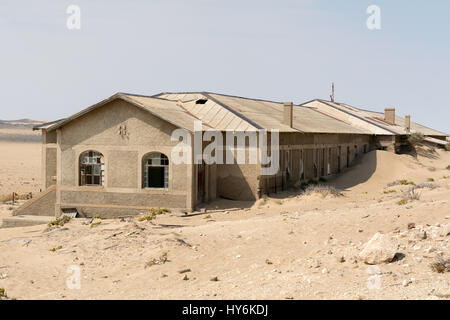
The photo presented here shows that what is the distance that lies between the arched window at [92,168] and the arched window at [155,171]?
2.17 meters

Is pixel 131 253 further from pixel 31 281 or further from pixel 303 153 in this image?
pixel 303 153

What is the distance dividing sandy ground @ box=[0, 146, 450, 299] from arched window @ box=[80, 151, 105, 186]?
3.84 metres

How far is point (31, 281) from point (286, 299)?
7289mm

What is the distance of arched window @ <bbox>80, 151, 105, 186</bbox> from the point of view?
2466 centimetres

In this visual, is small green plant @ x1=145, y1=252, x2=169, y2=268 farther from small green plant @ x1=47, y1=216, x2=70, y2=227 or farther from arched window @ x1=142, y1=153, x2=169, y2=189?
arched window @ x1=142, y1=153, x2=169, y2=189

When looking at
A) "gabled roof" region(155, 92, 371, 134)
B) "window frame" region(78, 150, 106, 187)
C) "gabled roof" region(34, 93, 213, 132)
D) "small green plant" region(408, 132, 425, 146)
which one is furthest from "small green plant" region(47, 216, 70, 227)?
"small green plant" region(408, 132, 425, 146)

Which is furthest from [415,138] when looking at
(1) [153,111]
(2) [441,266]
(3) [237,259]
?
(2) [441,266]

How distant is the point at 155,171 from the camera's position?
24.2 m

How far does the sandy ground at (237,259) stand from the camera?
11.3 meters

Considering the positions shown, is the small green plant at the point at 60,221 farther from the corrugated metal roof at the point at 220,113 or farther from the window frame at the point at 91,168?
the corrugated metal roof at the point at 220,113

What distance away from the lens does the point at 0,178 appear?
48625mm

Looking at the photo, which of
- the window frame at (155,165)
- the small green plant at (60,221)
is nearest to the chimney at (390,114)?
the window frame at (155,165)

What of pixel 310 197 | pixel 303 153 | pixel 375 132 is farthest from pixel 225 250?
pixel 375 132

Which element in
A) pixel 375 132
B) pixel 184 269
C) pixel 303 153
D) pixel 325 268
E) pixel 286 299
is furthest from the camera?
pixel 375 132
